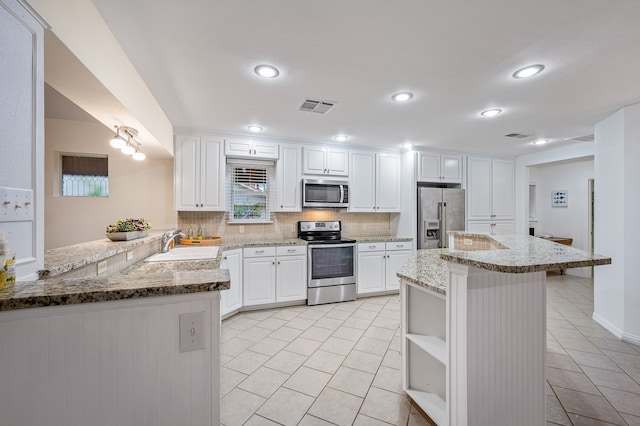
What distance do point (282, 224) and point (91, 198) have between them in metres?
2.38

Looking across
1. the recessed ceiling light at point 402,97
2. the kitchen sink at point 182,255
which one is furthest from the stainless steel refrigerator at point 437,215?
the kitchen sink at point 182,255

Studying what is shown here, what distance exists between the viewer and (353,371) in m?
2.32

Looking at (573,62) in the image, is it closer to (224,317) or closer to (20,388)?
(20,388)

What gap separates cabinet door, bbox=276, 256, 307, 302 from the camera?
12.4 feet

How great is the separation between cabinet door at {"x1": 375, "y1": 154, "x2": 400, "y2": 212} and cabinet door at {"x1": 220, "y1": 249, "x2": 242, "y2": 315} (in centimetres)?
233

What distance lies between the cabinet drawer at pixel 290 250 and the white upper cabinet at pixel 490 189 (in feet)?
9.66

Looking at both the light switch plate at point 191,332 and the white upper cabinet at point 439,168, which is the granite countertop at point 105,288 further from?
the white upper cabinet at point 439,168

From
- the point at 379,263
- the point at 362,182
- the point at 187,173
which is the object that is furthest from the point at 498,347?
the point at 187,173

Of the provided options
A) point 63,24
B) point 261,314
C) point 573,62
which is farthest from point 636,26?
point 261,314

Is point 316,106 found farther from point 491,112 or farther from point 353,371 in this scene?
point 353,371

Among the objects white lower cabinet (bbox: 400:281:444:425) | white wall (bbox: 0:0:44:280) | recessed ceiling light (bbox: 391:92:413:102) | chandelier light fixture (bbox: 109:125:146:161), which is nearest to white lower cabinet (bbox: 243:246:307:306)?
chandelier light fixture (bbox: 109:125:146:161)

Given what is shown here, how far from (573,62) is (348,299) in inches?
135

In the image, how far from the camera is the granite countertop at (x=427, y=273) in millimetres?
1588

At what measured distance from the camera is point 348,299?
4.09 metres
